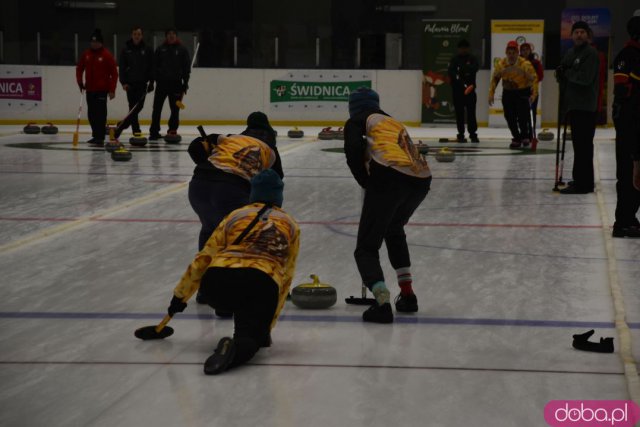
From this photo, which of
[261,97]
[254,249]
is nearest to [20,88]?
[261,97]

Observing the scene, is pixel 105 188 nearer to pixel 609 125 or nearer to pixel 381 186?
pixel 381 186

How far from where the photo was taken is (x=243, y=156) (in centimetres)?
664

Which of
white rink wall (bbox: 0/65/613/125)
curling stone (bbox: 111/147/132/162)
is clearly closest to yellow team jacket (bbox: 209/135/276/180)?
curling stone (bbox: 111/147/132/162)

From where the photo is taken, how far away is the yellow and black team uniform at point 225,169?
6.56 metres

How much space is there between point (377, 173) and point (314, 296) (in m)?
0.80

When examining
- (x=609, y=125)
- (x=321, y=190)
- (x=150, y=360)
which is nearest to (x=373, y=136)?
(x=150, y=360)

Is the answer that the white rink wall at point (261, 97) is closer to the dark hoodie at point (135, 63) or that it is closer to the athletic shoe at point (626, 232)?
the dark hoodie at point (135, 63)

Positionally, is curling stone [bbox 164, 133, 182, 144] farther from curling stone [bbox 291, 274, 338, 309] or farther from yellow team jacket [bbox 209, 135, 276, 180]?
curling stone [bbox 291, 274, 338, 309]

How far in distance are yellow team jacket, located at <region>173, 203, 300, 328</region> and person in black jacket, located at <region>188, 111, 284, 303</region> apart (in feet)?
2.96

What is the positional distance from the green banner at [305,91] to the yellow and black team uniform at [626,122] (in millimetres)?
17036

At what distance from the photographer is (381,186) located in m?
6.43

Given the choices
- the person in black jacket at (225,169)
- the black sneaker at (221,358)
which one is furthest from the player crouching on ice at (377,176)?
the black sneaker at (221,358)

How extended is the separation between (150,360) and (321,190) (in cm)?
778

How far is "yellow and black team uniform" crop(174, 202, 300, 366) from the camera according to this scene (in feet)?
17.8
